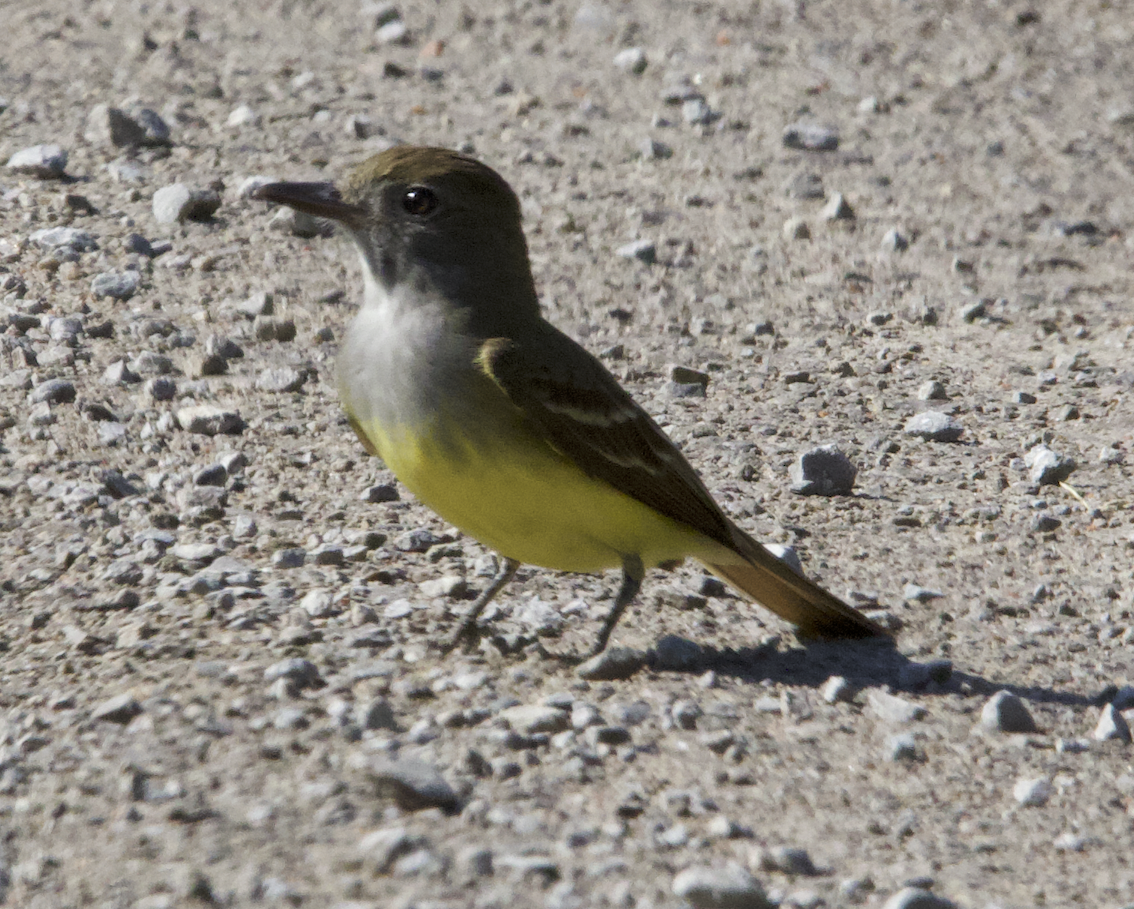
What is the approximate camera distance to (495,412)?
4.68m

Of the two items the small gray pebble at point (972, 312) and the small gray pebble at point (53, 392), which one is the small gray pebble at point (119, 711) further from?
the small gray pebble at point (972, 312)

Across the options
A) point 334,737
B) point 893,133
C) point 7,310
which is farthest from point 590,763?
point 893,133

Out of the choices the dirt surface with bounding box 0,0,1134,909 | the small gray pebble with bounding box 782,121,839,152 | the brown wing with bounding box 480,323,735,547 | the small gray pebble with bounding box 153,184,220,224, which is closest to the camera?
the dirt surface with bounding box 0,0,1134,909

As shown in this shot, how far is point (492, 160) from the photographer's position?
9.41 metres

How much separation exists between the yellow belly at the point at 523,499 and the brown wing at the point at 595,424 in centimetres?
5

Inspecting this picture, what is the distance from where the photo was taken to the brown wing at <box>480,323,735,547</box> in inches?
188

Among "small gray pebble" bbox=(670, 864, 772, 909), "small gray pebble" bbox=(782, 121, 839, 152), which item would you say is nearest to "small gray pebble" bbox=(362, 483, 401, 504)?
"small gray pebble" bbox=(670, 864, 772, 909)

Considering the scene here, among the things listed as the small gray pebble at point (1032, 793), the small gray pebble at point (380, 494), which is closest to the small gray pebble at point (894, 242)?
the small gray pebble at point (380, 494)

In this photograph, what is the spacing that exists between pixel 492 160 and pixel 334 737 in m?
5.64

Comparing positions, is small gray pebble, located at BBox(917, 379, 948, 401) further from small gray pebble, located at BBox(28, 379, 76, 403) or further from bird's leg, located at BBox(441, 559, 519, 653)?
small gray pebble, located at BBox(28, 379, 76, 403)

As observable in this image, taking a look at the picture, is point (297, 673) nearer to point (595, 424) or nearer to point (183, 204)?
point (595, 424)

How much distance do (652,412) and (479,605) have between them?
6.88ft

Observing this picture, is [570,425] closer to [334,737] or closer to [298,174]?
[334,737]

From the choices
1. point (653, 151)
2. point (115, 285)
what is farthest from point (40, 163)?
point (653, 151)
